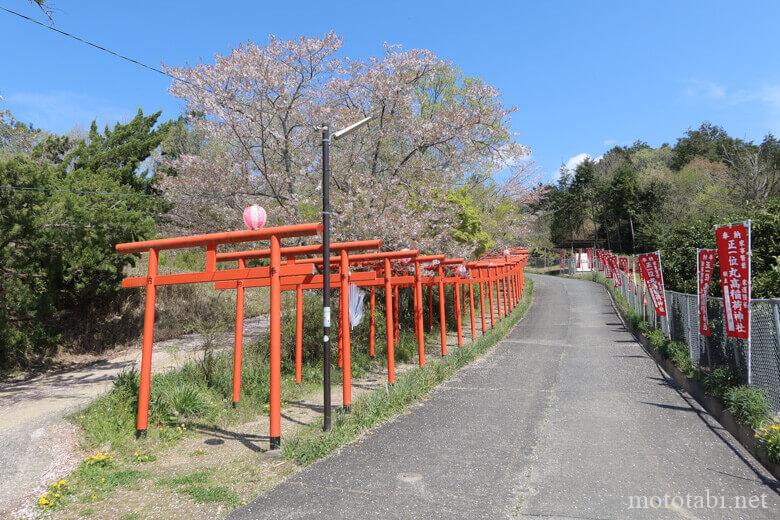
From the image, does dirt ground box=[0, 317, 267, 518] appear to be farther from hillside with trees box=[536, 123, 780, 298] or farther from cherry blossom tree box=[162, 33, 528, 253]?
hillside with trees box=[536, 123, 780, 298]

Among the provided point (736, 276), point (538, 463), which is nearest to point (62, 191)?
point (538, 463)

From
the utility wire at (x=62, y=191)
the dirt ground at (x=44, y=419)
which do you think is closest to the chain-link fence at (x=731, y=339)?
the dirt ground at (x=44, y=419)

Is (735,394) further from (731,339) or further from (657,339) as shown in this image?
(657,339)

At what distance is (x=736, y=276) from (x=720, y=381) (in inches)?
64.5

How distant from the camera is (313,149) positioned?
46.1 ft

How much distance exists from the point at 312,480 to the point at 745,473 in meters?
4.40

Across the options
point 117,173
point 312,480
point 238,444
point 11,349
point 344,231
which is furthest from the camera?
point 117,173

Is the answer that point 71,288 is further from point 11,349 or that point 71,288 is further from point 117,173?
point 117,173

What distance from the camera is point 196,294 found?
57.0ft

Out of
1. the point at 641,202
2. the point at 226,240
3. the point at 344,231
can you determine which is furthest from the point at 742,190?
the point at 226,240

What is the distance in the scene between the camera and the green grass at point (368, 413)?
19.8 ft

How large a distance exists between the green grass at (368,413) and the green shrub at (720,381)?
437 centimetres

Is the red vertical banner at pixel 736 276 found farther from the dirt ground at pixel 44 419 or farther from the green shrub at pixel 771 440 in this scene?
the dirt ground at pixel 44 419

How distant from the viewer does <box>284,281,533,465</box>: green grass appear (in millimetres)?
6039
